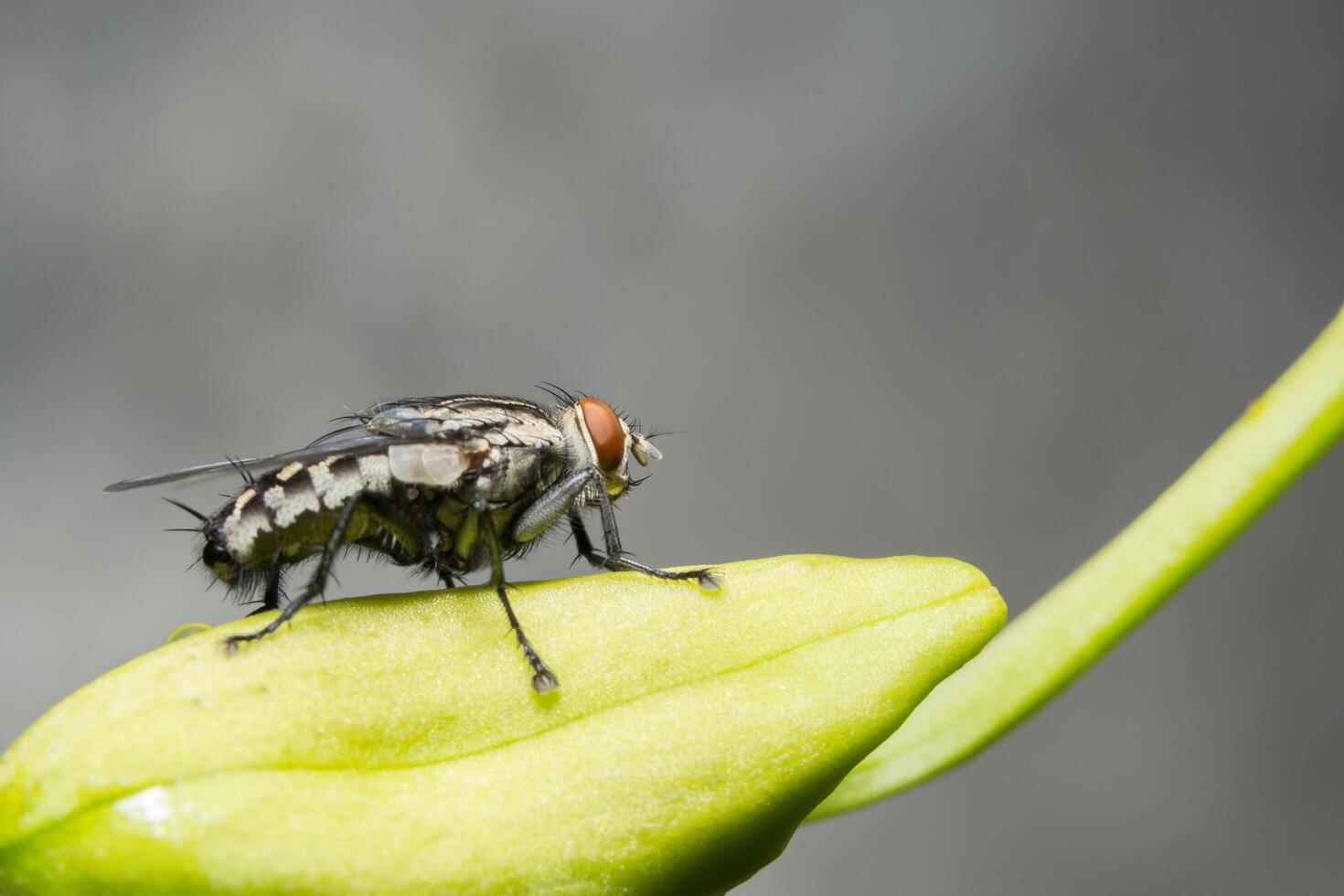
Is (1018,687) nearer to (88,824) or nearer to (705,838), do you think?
(705,838)

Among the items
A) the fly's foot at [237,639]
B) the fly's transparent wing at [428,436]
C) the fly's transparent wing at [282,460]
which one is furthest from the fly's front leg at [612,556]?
the fly's foot at [237,639]

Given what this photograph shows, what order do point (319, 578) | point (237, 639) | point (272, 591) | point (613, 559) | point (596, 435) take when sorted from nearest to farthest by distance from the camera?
point (237, 639) < point (319, 578) < point (272, 591) < point (613, 559) < point (596, 435)

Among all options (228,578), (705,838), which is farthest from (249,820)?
(228,578)

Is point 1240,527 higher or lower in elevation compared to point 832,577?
higher

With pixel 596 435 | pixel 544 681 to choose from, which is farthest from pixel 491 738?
pixel 596 435

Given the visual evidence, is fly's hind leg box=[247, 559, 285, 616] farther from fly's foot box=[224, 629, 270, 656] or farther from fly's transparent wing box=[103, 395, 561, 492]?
fly's foot box=[224, 629, 270, 656]

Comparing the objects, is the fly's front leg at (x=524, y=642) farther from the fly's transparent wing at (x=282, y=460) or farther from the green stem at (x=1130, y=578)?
the green stem at (x=1130, y=578)

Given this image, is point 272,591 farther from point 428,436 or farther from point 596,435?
point 596,435
